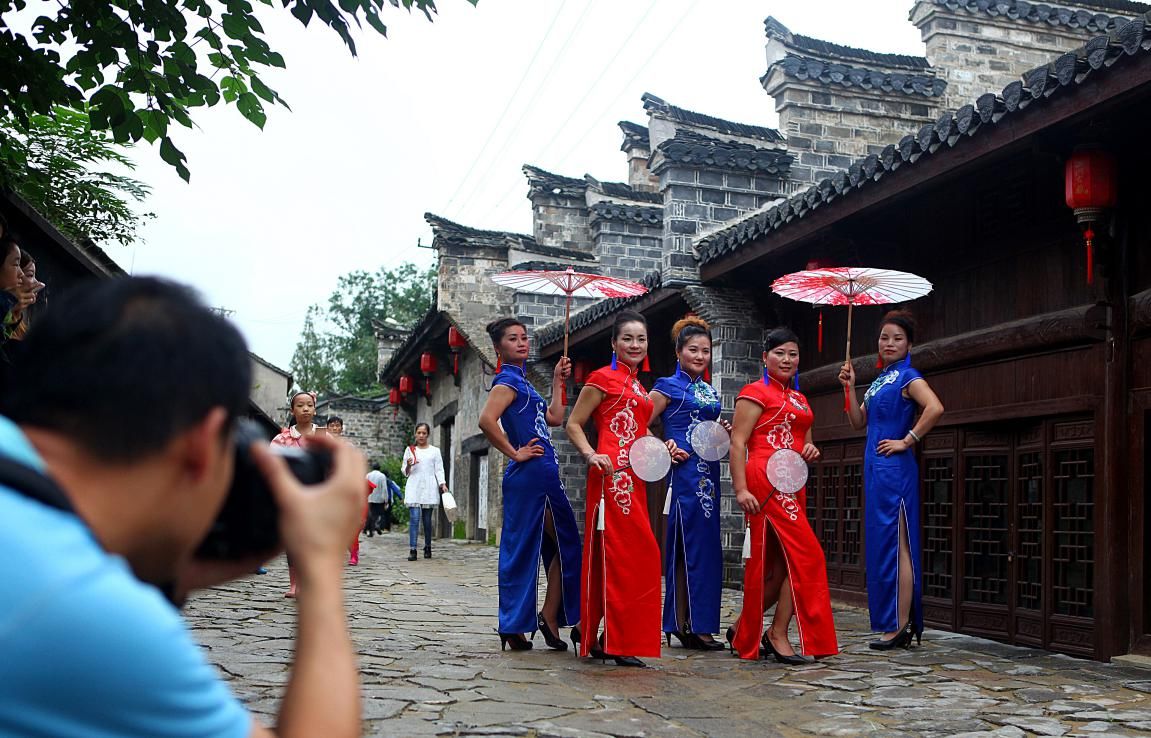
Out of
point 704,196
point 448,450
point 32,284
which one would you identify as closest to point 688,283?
point 704,196

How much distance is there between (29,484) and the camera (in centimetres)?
101

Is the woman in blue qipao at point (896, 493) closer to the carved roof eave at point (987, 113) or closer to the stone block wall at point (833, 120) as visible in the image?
the carved roof eave at point (987, 113)

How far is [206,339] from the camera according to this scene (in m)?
1.15

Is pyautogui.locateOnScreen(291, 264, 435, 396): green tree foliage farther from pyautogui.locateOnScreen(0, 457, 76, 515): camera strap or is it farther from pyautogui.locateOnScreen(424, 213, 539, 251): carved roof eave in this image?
pyautogui.locateOnScreen(0, 457, 76, 515): camera strap

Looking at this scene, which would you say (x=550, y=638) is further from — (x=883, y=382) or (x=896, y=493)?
(x=883, y=382)

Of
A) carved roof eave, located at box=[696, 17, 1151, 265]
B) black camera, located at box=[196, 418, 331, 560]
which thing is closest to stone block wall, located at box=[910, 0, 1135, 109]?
carved roof eave, located at box=[696, 17, 1151, 265]

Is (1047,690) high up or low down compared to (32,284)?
down

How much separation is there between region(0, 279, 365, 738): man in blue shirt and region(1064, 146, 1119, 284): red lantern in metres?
5.57

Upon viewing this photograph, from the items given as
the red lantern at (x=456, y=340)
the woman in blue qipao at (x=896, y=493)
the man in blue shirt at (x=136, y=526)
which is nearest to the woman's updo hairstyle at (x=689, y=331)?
the woman in blue qipao at (x=896, y=493)

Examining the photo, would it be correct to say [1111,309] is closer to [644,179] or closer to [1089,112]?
[1089,112]

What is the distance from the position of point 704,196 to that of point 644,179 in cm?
863

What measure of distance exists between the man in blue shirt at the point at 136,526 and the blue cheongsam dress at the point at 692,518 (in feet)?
18.4

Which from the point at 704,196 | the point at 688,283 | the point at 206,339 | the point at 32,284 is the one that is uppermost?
the point at 704,196

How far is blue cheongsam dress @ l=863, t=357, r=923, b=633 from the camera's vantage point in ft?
21.6
